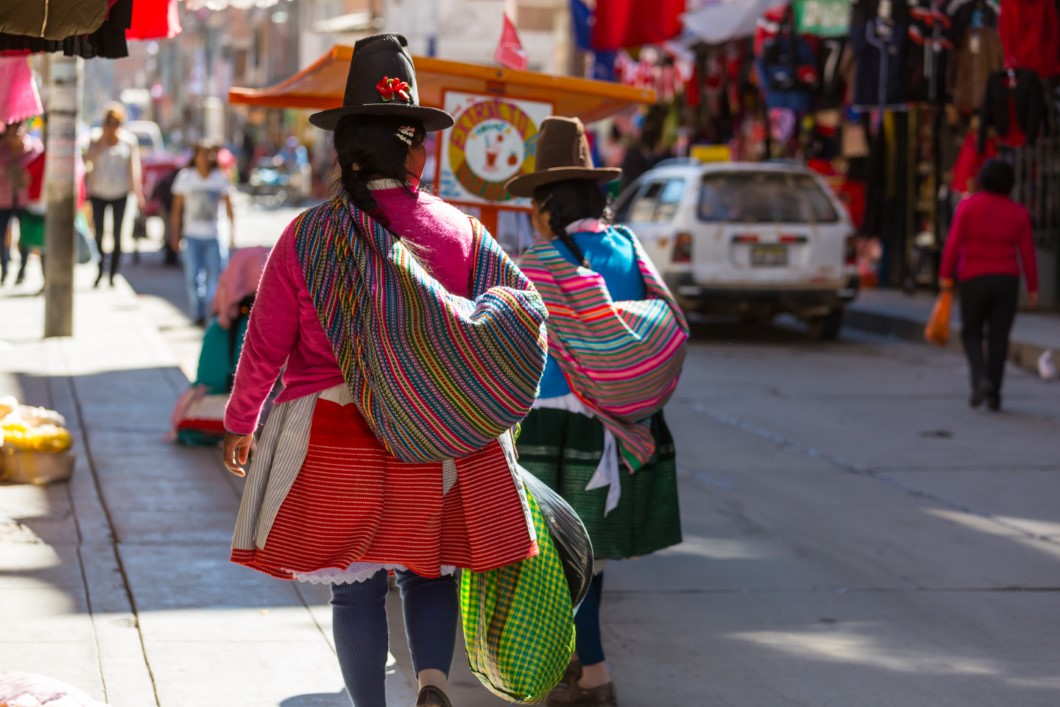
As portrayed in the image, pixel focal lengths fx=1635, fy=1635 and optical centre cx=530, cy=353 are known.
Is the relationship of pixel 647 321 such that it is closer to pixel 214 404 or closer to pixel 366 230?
pixel 366 230

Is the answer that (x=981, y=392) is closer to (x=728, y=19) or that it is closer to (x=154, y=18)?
(x=154, y=18)

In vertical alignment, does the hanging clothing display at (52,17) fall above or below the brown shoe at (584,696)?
above

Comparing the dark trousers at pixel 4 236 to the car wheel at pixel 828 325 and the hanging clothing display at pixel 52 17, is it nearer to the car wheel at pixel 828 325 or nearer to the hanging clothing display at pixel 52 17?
the car wheel at pixel 828 325

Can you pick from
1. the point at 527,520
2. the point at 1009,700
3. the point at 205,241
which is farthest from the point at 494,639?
the point at 205,241

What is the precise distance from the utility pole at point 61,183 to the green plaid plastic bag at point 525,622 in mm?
9377

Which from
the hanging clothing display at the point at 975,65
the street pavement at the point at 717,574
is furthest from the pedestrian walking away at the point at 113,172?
the hanging clothing display at the point at 975,65

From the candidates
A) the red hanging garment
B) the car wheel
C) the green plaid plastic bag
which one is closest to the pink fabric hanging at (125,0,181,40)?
the green plaid plastic bag

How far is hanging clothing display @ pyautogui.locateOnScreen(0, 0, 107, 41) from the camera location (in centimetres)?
511

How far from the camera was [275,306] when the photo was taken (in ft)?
12.6

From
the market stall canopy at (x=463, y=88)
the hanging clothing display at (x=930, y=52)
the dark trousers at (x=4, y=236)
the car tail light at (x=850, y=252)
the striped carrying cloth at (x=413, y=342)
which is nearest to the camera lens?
the striped carrying cloth at (x=413, y=342)

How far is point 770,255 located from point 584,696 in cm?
1107

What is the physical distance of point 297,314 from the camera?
152 inches

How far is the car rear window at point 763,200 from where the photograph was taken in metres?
15.7

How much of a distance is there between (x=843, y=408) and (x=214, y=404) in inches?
191
